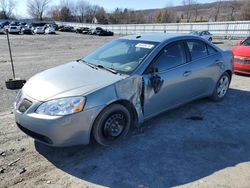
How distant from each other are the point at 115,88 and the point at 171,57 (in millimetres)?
1371

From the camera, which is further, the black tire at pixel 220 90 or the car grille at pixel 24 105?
the black tire at pixel 220 90

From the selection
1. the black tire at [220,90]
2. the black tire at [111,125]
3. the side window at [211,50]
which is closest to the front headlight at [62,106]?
the black tire at [111,125]

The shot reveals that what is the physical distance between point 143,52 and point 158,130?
134 centimetres

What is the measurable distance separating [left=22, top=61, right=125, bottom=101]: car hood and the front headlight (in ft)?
0.26

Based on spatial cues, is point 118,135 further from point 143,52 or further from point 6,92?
point 6,92

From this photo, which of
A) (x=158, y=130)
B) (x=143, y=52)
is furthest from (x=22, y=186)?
(x=143, y=52)

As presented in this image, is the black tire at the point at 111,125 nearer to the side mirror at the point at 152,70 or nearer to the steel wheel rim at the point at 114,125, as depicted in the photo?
the steel wheel rim at the point at 114,125

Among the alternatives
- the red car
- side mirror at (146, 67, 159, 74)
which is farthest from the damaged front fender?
the red car

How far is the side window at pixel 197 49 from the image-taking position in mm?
4609

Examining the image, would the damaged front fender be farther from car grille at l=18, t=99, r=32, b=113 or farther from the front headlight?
car grille at l=18, t=99, r=32, b=113

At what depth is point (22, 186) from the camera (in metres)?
2.74

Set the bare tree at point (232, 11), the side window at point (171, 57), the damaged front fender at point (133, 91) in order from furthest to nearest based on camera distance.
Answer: the bare tree at point (232, 11) < the side window at point (171, 57) < the damaged front fender at point (133, 91)

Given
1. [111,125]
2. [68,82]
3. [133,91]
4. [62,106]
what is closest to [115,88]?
[133,91]

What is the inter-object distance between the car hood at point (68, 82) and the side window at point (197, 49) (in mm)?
1771
